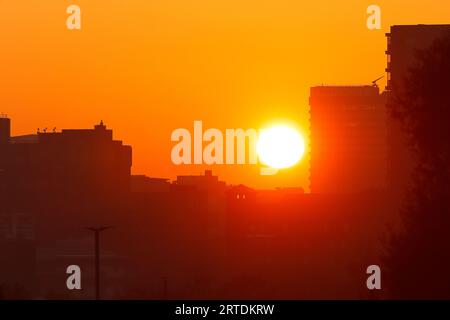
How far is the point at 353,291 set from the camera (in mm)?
152500

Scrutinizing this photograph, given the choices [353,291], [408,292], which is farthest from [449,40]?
[353,291]

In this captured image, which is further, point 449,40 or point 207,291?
point 207,291

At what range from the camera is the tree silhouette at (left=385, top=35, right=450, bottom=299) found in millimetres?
77250

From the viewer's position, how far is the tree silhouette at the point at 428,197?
3041 inches

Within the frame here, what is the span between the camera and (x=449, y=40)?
8519 cm

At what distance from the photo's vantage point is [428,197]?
81438 millimetres
